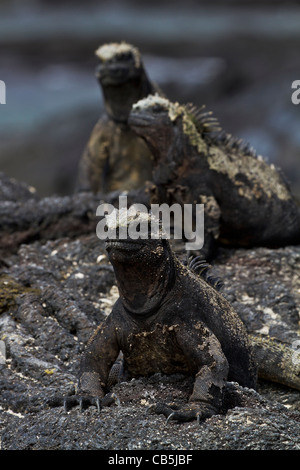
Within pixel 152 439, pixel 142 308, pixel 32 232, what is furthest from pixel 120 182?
pixel 152 439

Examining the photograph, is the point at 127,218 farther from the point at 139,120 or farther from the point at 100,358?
the point at 139,120

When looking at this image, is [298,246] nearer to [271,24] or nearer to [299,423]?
[299,423]

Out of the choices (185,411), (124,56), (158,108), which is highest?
(124,56)

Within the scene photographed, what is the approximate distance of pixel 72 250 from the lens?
22.1ft

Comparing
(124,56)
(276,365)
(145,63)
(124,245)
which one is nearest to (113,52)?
(124,56)

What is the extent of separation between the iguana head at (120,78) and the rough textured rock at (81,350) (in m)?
1.60

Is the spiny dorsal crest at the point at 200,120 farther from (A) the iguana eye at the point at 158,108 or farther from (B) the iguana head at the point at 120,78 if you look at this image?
(B) the iguana head at the point at 120,78

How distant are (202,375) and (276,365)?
3.54ft

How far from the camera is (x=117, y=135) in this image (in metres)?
8.44

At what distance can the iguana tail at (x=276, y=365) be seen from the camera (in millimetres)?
5258

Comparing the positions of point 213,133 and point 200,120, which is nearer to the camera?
point 200,120

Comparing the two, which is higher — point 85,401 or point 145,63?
point 145,63
